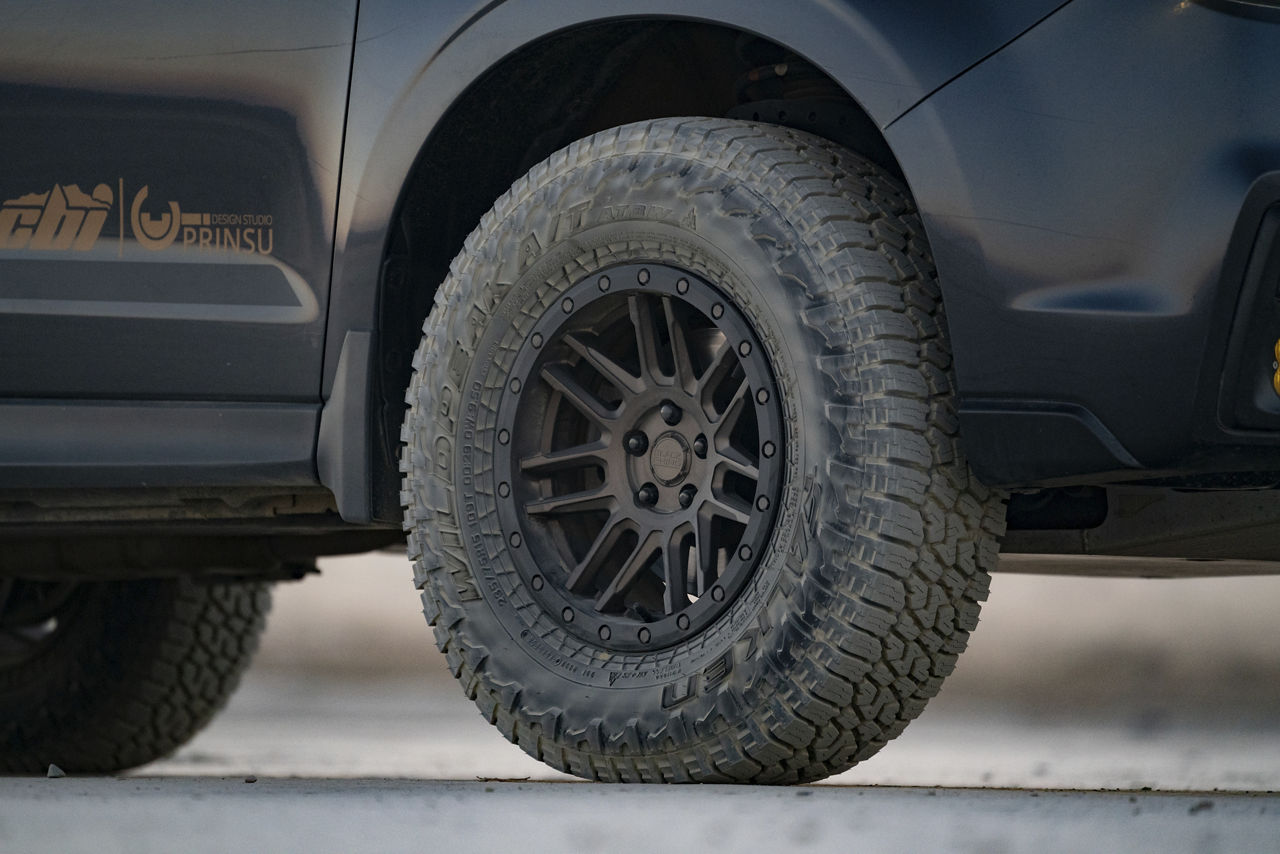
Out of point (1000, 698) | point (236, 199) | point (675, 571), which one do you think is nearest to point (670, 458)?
point (675, 571)

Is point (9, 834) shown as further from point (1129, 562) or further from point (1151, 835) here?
point (1129, 562)

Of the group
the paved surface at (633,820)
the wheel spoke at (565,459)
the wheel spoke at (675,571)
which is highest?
the wheel spoke at (565,459)

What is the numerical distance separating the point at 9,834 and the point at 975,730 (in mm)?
3817

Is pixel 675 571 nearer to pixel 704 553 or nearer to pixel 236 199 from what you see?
pixel 704 553

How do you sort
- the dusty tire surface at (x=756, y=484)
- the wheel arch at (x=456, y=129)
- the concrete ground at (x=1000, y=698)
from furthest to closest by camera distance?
the concrete ground at (x=1000, y=698)
the wheel arch at (x=456, y=129)
the dusty tire surface at (x=756, y=484)

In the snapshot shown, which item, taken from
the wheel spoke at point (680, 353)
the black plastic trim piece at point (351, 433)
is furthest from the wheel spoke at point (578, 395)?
the black plastic trim piece at point (351, 433)

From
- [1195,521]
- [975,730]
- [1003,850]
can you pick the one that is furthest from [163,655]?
[1003,850]

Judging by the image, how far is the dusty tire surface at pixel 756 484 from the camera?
6.61 feet

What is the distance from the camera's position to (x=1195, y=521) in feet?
7.34

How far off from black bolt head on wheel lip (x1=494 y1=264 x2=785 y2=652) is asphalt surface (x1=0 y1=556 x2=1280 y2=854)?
307mm

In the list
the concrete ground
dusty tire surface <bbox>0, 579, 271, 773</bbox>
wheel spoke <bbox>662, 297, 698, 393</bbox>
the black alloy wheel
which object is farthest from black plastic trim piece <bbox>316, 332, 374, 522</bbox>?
the black alloy wheel

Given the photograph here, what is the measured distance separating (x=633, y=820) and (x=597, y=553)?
0.70 metres

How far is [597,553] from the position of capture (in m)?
2.29

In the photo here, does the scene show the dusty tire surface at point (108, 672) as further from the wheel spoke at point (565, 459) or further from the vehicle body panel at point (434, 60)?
the wheel spoke at point (565, 459)
